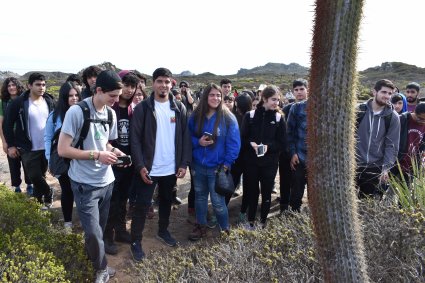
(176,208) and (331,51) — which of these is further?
(176,208)

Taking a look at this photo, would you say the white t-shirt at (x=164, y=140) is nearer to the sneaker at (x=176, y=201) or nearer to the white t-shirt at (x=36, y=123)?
the sneaker at (x=176, y=201)

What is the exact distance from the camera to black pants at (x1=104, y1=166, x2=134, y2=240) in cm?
434

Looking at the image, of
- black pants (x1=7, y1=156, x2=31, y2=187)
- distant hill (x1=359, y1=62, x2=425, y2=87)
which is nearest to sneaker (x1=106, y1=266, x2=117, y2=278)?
black pants (x1=7, y1=156, x2=31, y2=187)

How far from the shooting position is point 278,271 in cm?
292

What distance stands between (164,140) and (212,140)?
60cm

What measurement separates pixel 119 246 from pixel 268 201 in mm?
2057

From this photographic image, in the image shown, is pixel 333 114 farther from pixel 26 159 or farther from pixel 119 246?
pixel 26 159

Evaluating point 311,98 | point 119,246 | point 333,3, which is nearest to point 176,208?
point 119,246

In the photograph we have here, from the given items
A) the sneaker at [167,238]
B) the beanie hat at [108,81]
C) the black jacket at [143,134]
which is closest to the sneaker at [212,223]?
the sneaker at [167,238]

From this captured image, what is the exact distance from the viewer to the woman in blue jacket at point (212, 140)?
458cm

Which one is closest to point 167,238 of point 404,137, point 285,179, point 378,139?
point 285,179

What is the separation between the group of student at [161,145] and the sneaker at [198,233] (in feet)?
0.04

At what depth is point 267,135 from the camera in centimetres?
493

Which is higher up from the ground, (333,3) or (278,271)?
(333,3)
